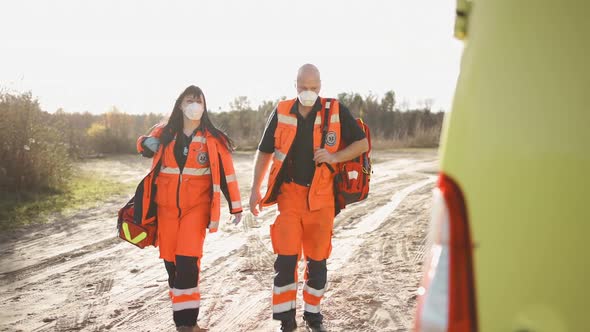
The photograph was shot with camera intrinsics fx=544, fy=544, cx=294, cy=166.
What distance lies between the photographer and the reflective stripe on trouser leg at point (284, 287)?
437 centimetres

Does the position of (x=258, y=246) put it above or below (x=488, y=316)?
below

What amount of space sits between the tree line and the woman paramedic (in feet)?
1.05

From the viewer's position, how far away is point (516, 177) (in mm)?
1555

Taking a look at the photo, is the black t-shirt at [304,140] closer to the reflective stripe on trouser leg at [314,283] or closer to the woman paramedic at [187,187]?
the woman paramedic at [187,187]

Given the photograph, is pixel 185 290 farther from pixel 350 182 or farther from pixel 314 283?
pixel 350 182

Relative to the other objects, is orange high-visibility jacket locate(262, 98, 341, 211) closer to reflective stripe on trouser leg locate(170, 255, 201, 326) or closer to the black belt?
the black belt

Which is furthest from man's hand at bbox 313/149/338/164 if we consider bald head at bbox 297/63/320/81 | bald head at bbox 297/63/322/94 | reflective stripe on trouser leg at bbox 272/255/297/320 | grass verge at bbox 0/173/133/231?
grass verge at bbox 0/173/133/231

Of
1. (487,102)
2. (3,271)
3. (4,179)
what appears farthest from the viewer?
(4,179)

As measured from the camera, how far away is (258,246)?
7.62 meters

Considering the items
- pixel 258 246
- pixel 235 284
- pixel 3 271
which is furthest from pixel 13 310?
pixel 258 246

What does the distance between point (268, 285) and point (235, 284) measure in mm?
361

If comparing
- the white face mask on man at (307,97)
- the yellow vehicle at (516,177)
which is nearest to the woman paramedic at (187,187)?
the white face mask on man at (307,97)

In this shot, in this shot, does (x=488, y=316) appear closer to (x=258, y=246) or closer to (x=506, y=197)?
(x=506, y=197)

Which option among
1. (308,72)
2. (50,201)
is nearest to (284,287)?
(308,72)
